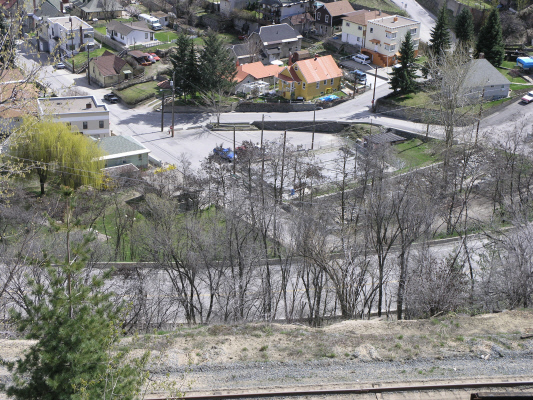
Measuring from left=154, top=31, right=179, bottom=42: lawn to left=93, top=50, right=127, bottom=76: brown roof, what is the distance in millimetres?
8433

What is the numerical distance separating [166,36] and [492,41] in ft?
94.9

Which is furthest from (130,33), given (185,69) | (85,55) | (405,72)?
(405,72)

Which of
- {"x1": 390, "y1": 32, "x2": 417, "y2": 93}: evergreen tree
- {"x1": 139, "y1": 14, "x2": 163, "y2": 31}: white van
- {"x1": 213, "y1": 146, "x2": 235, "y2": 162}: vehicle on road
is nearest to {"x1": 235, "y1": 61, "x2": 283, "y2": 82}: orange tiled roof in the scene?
{"x1": 390, "y1": 32, "x2": 417, "y2": 93}: evergreen tree

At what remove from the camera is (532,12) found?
55.1m

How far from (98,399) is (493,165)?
87.1ft

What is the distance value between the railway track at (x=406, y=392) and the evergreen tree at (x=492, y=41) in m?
38.7

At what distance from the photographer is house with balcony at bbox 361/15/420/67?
170 ft

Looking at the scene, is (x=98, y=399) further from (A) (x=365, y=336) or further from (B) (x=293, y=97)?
(B) (x=293, y=97)

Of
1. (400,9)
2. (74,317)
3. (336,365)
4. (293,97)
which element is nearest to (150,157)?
A: (293,97)

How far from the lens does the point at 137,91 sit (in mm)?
48656

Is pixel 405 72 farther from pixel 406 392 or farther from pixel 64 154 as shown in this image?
pixel 406 392

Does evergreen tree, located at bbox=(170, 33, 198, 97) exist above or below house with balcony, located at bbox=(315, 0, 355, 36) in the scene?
below

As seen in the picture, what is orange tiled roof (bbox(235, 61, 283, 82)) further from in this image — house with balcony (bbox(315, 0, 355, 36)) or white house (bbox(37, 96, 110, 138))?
white house (bbox(37, 96, 110, 138))

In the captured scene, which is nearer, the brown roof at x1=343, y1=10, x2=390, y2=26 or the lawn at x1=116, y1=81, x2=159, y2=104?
the lawn at x1=116, y1=81, x2=159, y2=104
